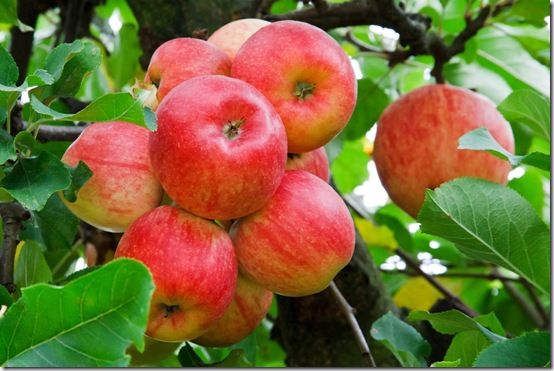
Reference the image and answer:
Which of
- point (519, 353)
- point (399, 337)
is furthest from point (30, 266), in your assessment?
point (519, 353)

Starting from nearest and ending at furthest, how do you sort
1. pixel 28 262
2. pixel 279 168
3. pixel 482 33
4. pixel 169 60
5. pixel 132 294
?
pixel 132 294 → pixel 279 168 → pixel 169 60 → pixel 28 262 → pixel 482 33

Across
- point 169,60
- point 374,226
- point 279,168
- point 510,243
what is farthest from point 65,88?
point 374,226

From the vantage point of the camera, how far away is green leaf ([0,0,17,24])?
118 centimetres

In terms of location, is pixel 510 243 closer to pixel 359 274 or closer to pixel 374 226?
pixel 359 274

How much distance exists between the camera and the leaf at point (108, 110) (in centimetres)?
80

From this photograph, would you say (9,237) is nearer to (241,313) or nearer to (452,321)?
(241,313)

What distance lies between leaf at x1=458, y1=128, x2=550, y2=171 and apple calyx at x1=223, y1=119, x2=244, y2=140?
25cm

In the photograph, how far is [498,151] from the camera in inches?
36.2

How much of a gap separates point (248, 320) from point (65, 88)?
31 centimetres

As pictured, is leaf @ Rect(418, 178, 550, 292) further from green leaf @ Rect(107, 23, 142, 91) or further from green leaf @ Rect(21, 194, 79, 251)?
green leaf @ Rect(107, 23, 142, 91)

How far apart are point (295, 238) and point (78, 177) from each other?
0.22 meters

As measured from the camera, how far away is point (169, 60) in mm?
933

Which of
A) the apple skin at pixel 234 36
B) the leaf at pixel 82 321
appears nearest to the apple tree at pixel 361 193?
→ the leaf at pixel 82 321

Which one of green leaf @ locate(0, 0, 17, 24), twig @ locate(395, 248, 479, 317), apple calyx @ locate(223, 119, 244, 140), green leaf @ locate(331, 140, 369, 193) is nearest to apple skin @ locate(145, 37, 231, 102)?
apple calyx @ locate(223, 119, 244, 140)
